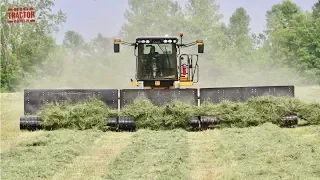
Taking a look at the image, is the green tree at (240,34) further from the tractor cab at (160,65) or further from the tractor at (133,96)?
the tractor at (133,96)

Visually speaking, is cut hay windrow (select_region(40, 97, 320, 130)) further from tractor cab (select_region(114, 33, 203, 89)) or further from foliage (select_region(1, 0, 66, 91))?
foliage (select_region(1, 0, 66, 91))

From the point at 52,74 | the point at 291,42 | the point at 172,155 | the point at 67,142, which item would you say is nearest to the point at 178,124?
the point at 67,142

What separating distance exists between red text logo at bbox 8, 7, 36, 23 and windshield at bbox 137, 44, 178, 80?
90.7 ft

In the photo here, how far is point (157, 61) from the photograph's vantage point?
702 inches

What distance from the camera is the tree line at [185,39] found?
4553cm

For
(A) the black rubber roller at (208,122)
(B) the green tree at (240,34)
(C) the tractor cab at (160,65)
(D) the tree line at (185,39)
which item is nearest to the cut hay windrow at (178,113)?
(A) the black rubber roller at (208,122)

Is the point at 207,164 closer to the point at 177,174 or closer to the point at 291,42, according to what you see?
the point at 177,174

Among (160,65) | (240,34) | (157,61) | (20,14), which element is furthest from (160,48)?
(240,34)

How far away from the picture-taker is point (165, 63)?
1777cm

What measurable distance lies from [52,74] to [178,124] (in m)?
40.1

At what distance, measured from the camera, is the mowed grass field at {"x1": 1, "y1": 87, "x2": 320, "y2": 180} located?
873 cm

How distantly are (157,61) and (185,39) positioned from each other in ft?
131

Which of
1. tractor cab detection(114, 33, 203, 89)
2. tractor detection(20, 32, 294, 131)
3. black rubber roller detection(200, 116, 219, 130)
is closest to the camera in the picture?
black rubber roller detection(200, 116, 219, 130)

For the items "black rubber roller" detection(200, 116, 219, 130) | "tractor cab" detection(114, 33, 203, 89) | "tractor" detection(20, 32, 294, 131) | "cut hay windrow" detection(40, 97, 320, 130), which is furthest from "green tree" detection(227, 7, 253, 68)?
"black rubber roller" detection(200, 116, 219, 130)
